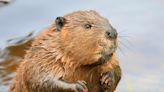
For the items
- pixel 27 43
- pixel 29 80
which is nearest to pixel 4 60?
pixel 27 43

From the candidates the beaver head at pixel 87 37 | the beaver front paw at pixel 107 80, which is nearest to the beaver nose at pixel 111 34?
the beaver head at pixel 87 37

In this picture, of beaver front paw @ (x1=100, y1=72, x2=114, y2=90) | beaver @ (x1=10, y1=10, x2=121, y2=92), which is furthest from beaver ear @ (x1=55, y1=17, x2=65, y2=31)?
beaver front paw @ (x1=100, y1=72, x2=114, y2=90)

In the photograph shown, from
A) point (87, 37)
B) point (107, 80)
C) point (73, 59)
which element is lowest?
point (107, 80)

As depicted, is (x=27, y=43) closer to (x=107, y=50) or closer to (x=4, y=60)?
(x=4, y=60)

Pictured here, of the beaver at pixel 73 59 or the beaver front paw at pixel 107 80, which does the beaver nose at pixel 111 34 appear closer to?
the beaver at pixel 73 59

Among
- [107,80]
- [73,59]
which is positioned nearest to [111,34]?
[73,59]

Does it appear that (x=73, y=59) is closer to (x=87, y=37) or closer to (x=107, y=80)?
(x=87, y=37)
